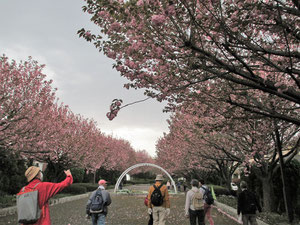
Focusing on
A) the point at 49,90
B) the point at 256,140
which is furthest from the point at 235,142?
the point at 49,90

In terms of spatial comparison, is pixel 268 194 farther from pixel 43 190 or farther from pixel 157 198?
pixel 43 190

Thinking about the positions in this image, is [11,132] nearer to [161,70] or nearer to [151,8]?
[161,70]

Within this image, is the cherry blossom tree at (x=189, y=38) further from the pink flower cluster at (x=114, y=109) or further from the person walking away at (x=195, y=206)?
the person walking away at (x=195, y=206)

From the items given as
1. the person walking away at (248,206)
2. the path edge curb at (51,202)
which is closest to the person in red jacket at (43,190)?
the person walking away at (248,206)

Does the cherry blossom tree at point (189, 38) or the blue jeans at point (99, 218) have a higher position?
the cherry blossom tree at point (189, 38)

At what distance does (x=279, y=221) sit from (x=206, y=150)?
8.78 metres

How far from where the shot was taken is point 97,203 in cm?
755

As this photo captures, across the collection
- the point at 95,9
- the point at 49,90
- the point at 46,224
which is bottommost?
the point at 46,224

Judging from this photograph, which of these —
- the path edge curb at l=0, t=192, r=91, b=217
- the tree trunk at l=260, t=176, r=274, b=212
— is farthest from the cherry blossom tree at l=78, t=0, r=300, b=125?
the path edge curb at l=0, t=192, r=91, b=217

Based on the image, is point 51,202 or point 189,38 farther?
point 51,202

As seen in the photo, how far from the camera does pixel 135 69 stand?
257 inches

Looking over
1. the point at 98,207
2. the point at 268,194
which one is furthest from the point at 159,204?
the point at 268,194

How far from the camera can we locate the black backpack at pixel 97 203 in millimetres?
7516

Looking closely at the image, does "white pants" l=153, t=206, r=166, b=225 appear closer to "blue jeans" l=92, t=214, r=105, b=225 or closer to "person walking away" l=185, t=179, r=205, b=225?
"person walking away" l=185, t=179, r=205, b=225
